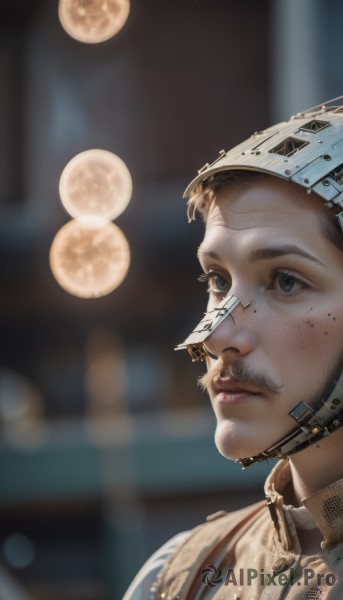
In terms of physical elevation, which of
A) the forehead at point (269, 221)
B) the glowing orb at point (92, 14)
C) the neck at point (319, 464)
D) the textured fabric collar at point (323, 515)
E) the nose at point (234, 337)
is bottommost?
the textured fabric collar at point (323, 515)

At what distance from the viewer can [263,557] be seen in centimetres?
237

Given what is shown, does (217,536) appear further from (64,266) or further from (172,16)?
(172,16)

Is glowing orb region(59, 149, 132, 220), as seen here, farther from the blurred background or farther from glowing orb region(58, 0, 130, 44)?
the blurred background

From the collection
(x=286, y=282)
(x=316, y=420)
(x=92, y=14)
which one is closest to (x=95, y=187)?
(x=92, y=14)

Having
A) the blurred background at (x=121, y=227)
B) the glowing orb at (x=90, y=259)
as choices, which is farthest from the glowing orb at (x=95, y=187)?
the blurred background at (x=121, y=227)

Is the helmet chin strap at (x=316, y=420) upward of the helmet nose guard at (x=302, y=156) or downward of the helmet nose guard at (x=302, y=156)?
downward

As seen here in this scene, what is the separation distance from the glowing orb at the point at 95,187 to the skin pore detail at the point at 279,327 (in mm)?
2009

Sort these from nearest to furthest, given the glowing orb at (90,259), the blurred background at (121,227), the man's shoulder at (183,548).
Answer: the man's shoulder at (183,548), the glowing orb at (90,259), the blurred background at (121,227)

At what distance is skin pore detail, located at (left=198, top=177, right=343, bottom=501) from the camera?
7.27 ft

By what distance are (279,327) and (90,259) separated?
59.1 inches

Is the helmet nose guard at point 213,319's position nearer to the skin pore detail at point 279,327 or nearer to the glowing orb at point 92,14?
the skin pore detail at point 279,327

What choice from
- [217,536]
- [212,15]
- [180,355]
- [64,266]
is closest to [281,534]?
[217,536]

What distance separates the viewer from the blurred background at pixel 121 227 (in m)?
9.09

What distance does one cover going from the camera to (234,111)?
34.6ft
